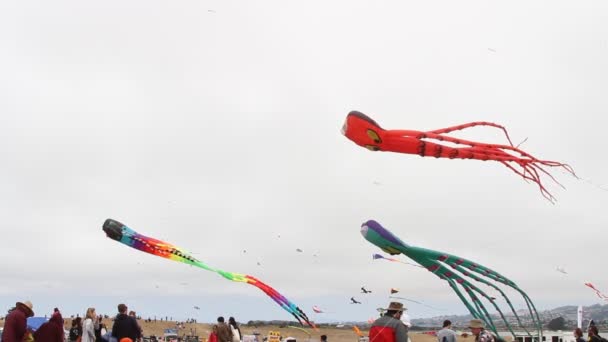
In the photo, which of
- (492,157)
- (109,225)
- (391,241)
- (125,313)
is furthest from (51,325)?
(492,157)

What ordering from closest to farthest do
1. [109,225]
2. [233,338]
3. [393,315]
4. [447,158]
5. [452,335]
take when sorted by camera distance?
[393,315] → [447,158] → [452,335] → [233,338] → [109,225]

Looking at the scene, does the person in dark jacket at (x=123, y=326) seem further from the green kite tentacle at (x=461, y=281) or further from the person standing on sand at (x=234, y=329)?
the green kite tentacle at (x=461, y=281)

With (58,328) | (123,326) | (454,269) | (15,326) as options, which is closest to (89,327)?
(123,326)

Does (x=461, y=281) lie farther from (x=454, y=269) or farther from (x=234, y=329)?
(x=234, y=329)

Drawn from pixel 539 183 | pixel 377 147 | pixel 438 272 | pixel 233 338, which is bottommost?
pixel 233 338

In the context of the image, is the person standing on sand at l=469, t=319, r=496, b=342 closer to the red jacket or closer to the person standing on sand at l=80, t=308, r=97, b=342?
the red jacket

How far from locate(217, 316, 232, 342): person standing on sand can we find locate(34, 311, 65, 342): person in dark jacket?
3772 millimetres

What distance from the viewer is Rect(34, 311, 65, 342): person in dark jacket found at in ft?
43.5

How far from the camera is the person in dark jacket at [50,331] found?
1327 cm

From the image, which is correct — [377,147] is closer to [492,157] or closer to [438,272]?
[492,157]

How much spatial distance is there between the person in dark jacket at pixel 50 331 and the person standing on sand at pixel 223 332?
3772 mm

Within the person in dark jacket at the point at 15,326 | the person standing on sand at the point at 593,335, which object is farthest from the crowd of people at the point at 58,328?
the person standing on sand at the point at 593,335

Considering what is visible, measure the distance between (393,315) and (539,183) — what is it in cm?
327

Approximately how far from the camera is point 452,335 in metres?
12.1
